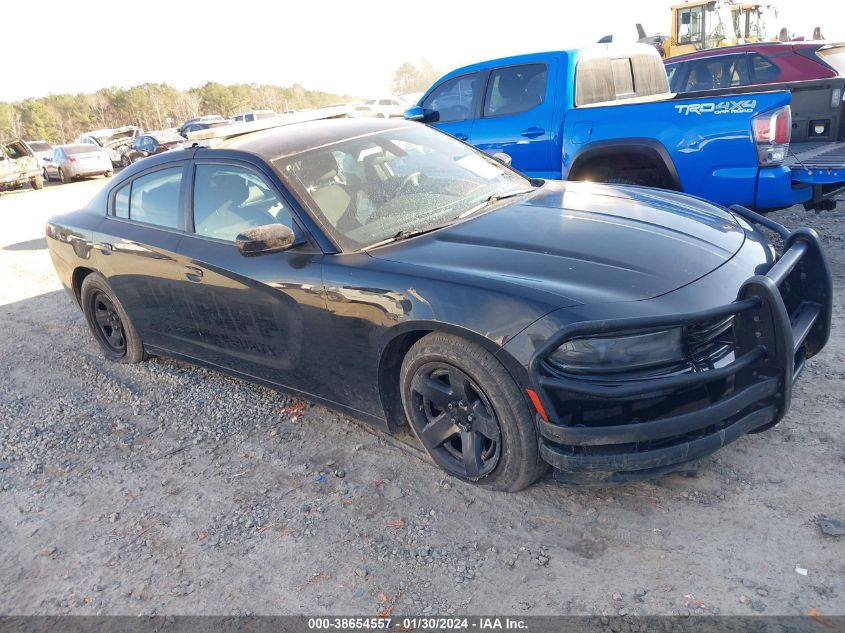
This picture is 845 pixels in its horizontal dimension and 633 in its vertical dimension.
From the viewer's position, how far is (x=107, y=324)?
17.7 ft

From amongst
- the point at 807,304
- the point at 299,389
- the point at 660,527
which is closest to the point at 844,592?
the point at 660,527

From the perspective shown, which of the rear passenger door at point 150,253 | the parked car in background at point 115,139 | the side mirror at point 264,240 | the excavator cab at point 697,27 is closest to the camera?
the side mirror at point 264,240

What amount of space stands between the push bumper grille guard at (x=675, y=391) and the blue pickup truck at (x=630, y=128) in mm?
2847

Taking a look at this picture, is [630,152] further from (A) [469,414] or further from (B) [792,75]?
(B) [792,75]

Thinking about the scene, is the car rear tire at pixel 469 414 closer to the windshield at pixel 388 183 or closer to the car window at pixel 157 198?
the windshield at pixel 388 183

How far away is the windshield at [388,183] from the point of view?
363 cm

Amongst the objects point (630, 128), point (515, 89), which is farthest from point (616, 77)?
point (630, 128)

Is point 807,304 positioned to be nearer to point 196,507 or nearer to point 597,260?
point 597,260

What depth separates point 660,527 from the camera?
2848 mm

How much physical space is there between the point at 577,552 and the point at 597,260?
123 centimetres

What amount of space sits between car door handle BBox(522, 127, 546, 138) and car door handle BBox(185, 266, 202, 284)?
4.00 meters

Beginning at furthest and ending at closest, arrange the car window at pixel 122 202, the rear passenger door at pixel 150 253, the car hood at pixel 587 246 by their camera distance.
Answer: the car window at pixel 122 202
the rear passenger door at pixel 150 253
the car hood at pixel 587 246

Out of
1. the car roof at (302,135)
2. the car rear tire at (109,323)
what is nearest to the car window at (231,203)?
the car roof at (302,135)

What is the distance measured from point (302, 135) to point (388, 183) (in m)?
0.68
